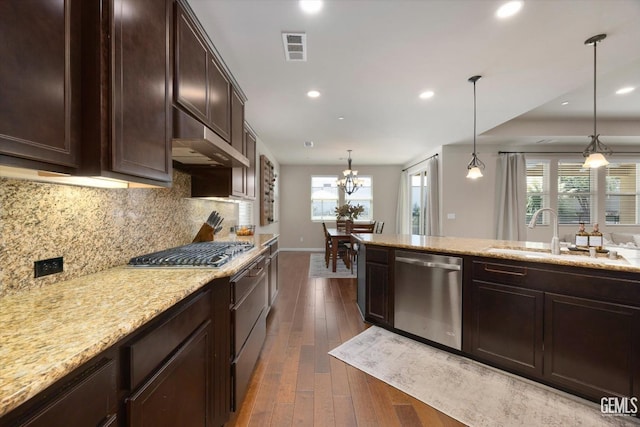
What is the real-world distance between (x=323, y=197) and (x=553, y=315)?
21.9 ft

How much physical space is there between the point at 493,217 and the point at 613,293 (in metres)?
4.36

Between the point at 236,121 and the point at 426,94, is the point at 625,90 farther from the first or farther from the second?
the point at 236,121

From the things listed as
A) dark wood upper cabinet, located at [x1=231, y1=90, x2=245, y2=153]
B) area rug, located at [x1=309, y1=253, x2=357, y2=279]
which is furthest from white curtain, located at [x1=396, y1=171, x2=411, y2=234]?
dark wood upper cabinet, located at [x1=231, y1=90, x2=245, y2=153]

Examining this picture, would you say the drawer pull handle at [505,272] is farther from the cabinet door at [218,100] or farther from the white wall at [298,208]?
the white wall at [298,208]

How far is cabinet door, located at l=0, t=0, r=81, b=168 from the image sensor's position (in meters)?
0.71

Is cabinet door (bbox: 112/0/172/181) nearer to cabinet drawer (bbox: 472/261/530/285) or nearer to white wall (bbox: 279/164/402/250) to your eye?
cabinet drawer (bbox: 472/261/530/285)

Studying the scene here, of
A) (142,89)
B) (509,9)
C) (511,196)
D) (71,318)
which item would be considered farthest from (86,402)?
(511,196)

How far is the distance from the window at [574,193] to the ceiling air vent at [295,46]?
244 inches

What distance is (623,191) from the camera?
214 inches

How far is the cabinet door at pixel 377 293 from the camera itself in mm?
2637

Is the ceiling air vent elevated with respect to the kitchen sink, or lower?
elevated

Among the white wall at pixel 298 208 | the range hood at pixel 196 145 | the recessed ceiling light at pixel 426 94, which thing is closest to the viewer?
the range hood at pixel 196 145

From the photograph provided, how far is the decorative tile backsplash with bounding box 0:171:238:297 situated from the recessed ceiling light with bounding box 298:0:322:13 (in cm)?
164

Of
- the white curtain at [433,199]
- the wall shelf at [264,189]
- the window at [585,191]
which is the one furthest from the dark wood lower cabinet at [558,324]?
the window at [585,191]
